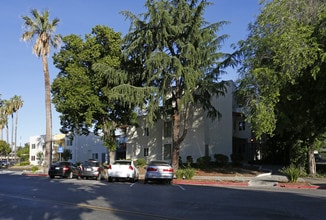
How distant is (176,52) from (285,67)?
1306 cm

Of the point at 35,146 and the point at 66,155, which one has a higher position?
the point at 35,146

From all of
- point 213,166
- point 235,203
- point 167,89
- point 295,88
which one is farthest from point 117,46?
point 235,203

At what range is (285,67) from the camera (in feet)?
71.9

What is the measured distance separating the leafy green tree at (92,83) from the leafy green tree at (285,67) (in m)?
14.5

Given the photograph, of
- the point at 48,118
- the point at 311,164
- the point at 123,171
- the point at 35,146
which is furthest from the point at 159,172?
the point at 35,146

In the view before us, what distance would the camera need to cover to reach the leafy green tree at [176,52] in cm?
3178

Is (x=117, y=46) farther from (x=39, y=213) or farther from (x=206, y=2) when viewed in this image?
(x=39, y=213)

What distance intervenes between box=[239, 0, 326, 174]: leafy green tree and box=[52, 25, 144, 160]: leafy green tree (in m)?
14.5

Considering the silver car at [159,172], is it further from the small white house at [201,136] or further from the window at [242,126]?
the window at [242,126]

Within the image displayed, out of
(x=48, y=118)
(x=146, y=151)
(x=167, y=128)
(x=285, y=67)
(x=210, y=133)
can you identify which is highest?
(x=285, y=67)

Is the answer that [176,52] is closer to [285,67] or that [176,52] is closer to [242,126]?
[285,67]

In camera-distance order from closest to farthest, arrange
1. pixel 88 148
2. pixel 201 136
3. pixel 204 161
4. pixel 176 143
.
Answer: pixel 176 143, pixel 204 161, pixel 201 136, pixel 88 148

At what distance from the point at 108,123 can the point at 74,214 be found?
30169 mm

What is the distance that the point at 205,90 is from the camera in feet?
114
